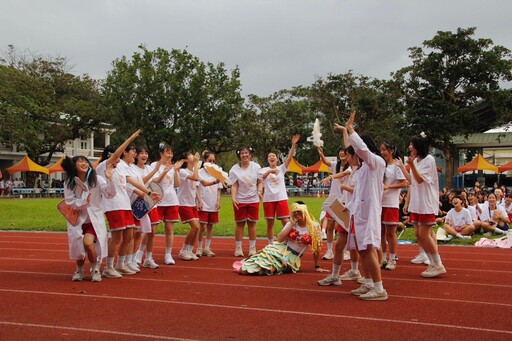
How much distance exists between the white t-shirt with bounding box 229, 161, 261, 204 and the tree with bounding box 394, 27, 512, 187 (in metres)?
27.7

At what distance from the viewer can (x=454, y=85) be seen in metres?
37.1

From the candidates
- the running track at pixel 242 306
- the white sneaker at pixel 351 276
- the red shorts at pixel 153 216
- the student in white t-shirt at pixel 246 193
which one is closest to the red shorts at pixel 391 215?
the running track at pixel 242 306

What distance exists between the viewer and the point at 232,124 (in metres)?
48.1

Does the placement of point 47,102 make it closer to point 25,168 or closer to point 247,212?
point 25,168

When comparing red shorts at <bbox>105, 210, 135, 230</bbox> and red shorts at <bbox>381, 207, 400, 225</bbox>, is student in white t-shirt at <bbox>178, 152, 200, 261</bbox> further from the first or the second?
red shorts at <bbox>381, 207, 400, 225</bbox>

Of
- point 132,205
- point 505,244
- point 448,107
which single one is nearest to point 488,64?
point 448,107

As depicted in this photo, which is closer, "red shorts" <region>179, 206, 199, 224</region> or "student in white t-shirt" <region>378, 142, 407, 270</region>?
"student in white t-shirt" <region>378, 142, 407, 270</region>

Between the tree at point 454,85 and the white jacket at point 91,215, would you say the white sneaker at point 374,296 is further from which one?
the tree at point 454,85

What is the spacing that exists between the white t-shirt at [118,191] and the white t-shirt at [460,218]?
883 centimetres

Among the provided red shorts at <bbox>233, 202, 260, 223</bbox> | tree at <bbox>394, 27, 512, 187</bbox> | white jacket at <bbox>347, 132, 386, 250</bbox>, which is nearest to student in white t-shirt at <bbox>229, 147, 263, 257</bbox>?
red shorts at <bbox>233, 202, 260, 223</bbox>

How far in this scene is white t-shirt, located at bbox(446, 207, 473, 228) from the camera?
14578 mm

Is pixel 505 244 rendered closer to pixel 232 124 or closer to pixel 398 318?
pixel 398 318

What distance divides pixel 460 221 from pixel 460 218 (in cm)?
7

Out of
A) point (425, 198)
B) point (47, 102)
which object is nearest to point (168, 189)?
point (425, 198)
